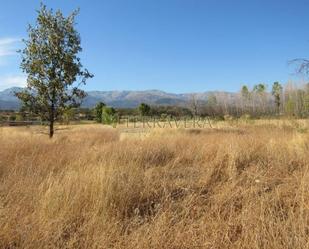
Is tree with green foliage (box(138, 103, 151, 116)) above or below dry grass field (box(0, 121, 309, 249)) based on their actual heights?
above

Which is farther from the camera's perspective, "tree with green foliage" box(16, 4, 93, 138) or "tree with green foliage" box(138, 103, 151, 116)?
"tree with green foliage" box(138, 103, 151, 116)

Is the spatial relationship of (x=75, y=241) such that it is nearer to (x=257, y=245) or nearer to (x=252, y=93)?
(x=257, y=245)

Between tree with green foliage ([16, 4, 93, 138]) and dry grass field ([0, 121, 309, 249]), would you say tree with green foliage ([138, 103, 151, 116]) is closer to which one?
tree with green foliage ([16, 4, 93, 138])

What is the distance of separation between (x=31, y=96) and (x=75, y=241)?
1033 centimetres

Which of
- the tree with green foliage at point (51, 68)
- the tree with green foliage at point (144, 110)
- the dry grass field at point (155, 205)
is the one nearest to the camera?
the dry grass field at point (155, 205)

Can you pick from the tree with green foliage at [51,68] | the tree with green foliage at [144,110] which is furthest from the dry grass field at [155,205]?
the tree with green foliage at [144,110]

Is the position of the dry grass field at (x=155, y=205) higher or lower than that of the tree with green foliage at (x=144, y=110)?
lower

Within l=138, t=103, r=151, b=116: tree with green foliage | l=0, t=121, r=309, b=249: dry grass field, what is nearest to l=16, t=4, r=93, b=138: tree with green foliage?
l=0, t=121, r=309, b=249: dry grass field

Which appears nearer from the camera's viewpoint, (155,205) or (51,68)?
(155,205)

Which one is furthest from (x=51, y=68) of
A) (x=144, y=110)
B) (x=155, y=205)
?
(x=144, y=110)

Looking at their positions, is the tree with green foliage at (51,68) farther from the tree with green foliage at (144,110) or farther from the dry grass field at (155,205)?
the tree with green foliage at (144,110)

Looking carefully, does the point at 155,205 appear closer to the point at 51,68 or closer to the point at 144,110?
the point at 51,68

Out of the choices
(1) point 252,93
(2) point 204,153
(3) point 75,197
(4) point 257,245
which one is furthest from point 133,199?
(1) point 252,93

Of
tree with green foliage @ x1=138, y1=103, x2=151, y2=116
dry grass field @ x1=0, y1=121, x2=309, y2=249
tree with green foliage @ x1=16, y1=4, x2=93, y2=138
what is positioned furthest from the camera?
tree with green foliage @ x1=138, y1=103, x2=151, y2=116
